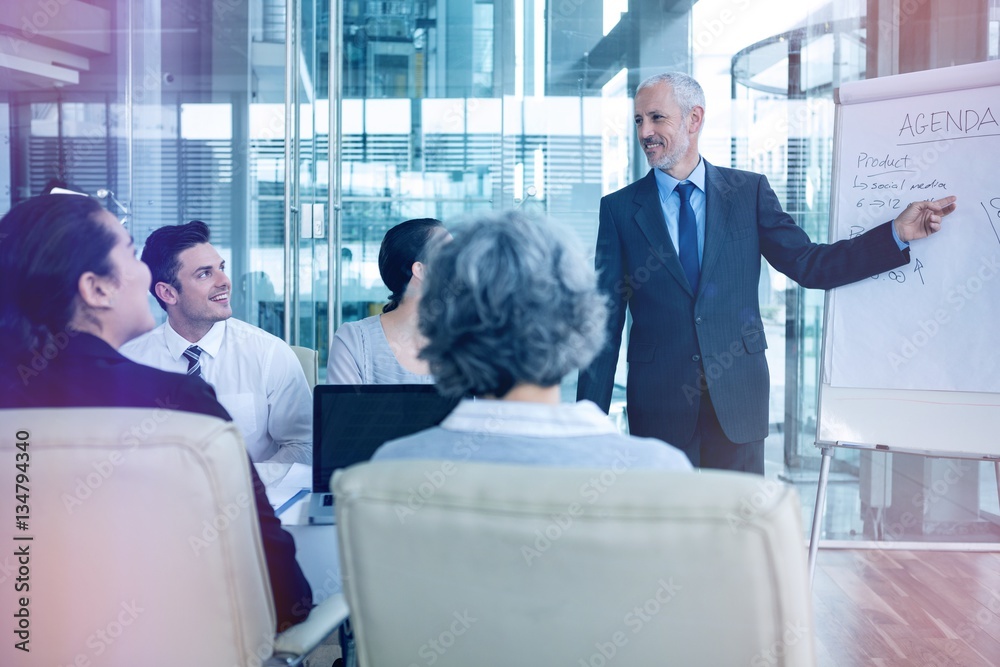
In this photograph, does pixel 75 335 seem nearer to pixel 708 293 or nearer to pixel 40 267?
pixel 40 267

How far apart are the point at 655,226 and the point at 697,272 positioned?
190 mm

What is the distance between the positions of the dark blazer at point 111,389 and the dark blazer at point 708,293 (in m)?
1.35

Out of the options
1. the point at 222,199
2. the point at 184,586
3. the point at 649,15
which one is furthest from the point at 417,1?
the point at 184,586

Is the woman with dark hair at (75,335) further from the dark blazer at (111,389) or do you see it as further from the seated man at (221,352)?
the seated man at (221,352)

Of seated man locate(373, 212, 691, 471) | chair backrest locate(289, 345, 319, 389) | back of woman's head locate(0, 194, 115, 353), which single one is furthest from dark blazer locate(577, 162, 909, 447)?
back of woman's head locate(0, 194, 115, 353)

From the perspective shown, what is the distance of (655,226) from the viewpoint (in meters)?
2.55

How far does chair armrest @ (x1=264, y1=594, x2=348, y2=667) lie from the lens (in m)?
1.22

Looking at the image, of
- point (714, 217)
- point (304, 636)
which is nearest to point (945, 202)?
point (714, 217)

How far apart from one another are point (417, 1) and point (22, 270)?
3.89 m

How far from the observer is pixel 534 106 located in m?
4.66

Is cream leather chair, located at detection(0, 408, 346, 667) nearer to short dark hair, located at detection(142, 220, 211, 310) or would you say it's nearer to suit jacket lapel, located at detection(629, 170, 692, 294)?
short dark hair, located at detection(142, 220, 211, 310)

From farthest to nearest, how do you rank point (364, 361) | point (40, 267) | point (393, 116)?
point (393, 116), point (364, 361), point (40, 267)

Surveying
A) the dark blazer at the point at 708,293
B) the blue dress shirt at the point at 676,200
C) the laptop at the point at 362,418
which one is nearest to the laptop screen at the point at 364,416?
the laptop at the point at 362,418

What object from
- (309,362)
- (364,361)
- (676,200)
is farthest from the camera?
(309,362)
